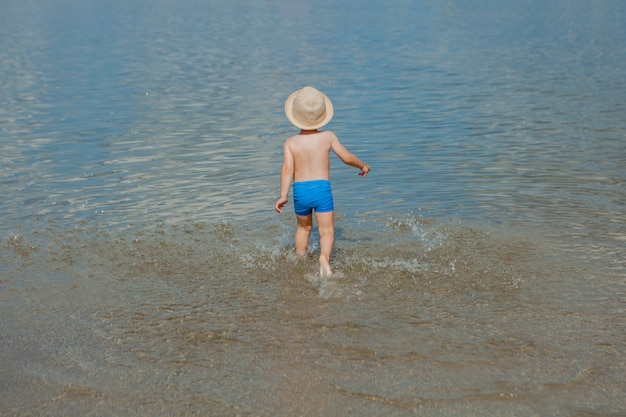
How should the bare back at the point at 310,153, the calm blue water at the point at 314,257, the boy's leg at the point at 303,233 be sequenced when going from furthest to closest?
the boy's leg at the point at 303,233 < the bare back at the point at 310,153 < the calm blue water at the point at 314,257

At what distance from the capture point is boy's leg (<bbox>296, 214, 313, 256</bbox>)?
7.04 meters

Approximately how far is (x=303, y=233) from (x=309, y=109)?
3.70 feet

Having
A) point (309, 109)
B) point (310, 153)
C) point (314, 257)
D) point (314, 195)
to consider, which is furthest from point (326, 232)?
point (309, 109)

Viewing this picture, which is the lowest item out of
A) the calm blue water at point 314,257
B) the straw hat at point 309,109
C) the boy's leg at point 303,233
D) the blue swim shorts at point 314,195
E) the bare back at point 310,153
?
the calm blue water at point 314,257

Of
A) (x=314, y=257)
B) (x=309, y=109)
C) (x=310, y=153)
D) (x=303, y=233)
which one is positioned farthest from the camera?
(x=314, y=257)

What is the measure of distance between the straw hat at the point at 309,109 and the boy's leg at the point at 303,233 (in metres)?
0.80

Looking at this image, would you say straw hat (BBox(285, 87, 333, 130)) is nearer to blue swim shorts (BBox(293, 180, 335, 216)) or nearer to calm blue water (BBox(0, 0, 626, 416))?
blue swim shorts (BBox(293, 180, 335, 216))

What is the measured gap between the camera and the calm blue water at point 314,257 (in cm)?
488

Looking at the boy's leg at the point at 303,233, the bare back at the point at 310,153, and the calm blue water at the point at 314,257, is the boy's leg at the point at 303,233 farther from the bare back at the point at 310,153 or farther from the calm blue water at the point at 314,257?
the bare back at the point at 310,153

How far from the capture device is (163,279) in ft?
22.3

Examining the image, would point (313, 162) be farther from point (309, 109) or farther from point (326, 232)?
point (326, 232)

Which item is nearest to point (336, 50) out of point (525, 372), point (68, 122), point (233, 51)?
point (233, 51)

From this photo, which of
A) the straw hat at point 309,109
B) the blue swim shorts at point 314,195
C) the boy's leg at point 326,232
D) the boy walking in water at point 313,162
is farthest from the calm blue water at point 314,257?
the straw hat at point 309,109

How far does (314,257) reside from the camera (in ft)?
24.1
